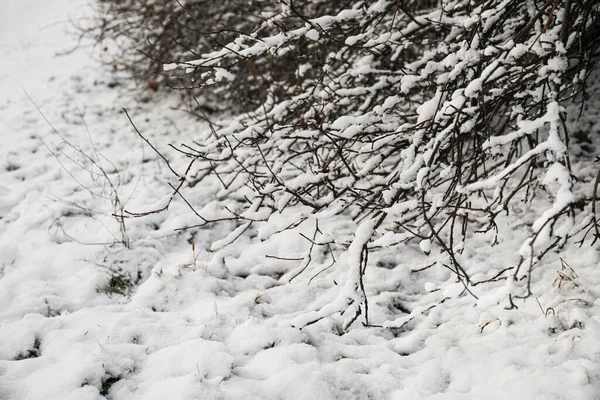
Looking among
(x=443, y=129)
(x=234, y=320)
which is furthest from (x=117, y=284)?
(x=443, y=129)

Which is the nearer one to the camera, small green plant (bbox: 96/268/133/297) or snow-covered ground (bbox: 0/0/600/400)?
snow-covered ground (bbox: 0/0/600/400)

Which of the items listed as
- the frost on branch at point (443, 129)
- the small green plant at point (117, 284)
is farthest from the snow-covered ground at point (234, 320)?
the frost on branch at point (443, 129)

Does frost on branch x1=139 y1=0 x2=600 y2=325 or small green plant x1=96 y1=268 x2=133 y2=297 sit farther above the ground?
frost on branch x1=139 y1=0 x2=600 y2=325

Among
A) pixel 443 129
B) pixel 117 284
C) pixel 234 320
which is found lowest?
pixel 234 320

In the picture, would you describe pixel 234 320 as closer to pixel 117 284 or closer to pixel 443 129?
pixel 117 284

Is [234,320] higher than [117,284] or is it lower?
lower

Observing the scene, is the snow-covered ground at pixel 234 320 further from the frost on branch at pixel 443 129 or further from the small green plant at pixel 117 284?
the frost on branch at pixel 443 129

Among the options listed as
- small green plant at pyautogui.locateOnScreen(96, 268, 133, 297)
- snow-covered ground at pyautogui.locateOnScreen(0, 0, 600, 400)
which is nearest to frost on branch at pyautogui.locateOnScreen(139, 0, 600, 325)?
snow-covered ground at pyautogui.locateOnScreen(0, 0, 600, 400)

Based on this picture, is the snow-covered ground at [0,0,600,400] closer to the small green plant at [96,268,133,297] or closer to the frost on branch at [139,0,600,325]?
the small green plant at [96,268,133,297]

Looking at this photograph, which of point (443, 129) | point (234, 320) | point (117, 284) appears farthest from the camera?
point (117, 284)

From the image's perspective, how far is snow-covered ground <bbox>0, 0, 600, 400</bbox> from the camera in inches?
64.2

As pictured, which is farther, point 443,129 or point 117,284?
point 117,284

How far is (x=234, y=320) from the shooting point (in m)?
2.00

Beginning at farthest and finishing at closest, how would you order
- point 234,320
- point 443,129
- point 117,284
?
point 117,284, point 234,320, point 443,129
